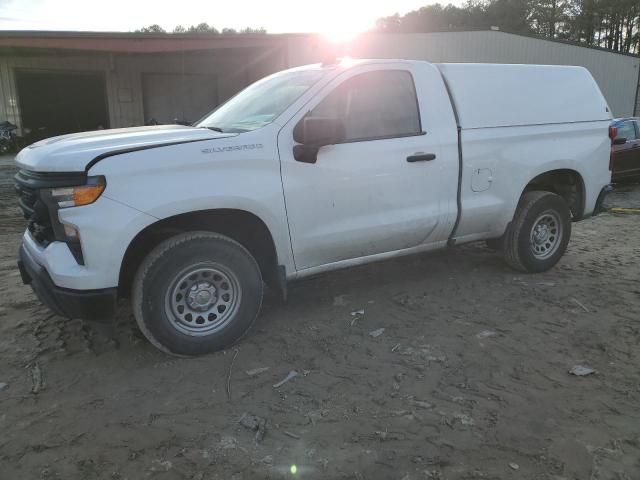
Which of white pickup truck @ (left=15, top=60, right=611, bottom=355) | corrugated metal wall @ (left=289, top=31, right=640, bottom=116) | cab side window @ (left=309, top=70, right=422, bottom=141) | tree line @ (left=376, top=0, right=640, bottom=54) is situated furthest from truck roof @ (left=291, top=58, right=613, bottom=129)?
tree line @ (left=376, top=0, right=640, bottom=54)

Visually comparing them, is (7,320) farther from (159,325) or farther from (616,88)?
(616,88)

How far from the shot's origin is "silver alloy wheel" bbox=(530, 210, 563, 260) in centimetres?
521

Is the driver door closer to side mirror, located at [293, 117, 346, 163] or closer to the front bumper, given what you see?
side mirror, located at [293, 117, 346, 163]

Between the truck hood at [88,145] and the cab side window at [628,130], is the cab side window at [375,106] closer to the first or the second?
the truck hood at [88,145]

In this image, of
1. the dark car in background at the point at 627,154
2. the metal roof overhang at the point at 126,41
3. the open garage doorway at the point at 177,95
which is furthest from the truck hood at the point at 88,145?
the open garage doorway at the point at 177,95

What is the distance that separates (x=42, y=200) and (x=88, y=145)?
0.45m

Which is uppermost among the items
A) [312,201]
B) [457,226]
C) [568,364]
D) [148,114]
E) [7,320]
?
[148,114]

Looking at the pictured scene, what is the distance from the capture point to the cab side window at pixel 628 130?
11.3 m

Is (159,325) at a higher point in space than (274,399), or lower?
higher

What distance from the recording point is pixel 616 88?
24.1 metres

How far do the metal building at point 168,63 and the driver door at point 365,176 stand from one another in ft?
50.0

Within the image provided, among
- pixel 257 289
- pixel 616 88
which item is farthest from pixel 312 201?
pixel 616 88

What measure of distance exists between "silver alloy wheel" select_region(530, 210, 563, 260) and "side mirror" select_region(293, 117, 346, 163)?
2566mm

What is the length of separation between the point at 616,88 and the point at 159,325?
26580 mm
